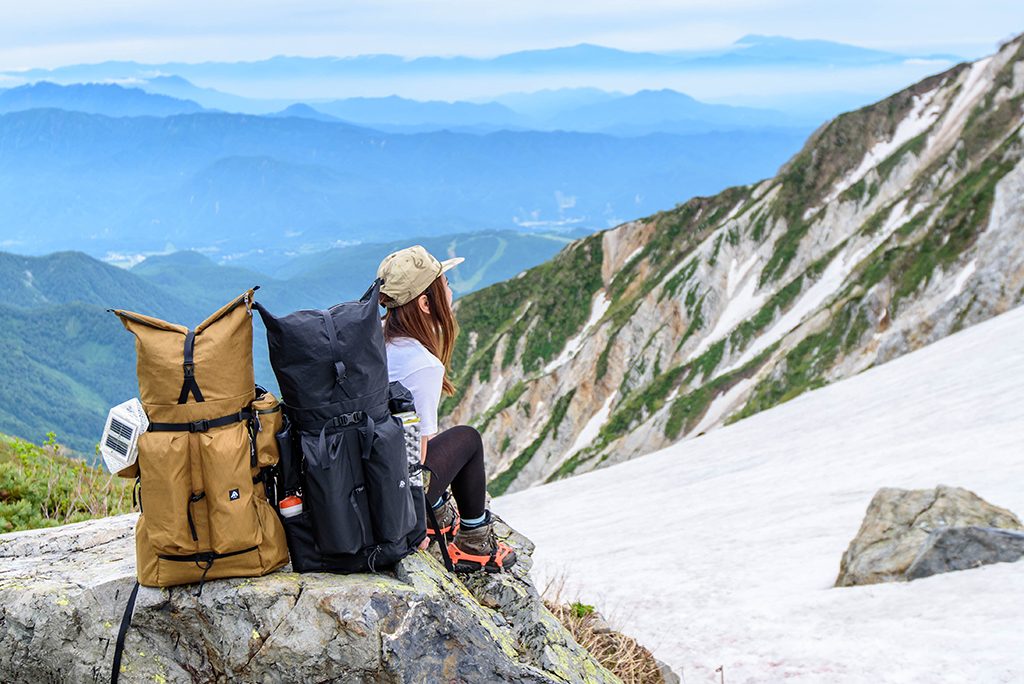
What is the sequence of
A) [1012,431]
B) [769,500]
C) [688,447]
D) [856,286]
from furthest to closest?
1. [856,286]
2. [688,447]
3. [769,500]
4. [1012,431]

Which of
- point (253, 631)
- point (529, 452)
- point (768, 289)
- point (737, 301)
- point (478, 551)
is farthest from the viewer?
point (737, 301)

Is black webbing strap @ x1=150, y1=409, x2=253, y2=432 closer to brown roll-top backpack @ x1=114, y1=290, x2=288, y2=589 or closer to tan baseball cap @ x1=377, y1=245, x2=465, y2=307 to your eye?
brown roll-top backpack @ x1=114, y1=290, x2=288, y2=589

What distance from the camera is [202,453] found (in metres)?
5.56

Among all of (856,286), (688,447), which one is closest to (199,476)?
(688,447)

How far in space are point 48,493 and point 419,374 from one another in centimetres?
710

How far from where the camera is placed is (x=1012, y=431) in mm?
18891

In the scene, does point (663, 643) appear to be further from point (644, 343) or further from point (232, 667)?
point (644, 343)

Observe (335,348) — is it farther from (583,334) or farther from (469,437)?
(583,334)

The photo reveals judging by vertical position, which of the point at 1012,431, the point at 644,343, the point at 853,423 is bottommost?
the point at 644,343

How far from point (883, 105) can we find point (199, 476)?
107323 millimetres

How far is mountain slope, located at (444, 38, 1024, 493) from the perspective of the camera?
1944 inches

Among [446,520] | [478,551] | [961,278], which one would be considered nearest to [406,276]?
[446,520]

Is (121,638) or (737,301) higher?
(121,638)

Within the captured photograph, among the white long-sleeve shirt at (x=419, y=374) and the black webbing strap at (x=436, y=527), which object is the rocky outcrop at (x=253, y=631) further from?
the white long-sleeve shirt at (x=419, y=374)
